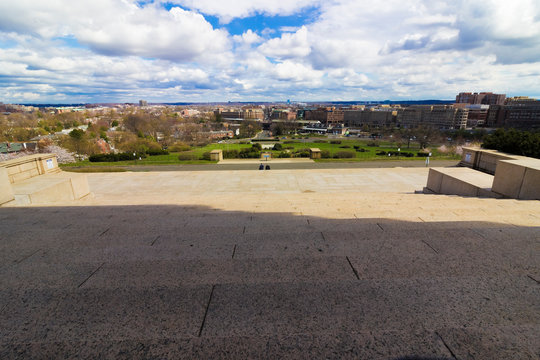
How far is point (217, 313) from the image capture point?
2.11 metres

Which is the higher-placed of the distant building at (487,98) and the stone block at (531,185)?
the distant building at (487,98)

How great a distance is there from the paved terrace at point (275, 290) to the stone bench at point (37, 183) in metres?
4.70

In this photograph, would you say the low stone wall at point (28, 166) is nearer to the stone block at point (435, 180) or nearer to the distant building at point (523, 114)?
the stone block at point (435, 180)

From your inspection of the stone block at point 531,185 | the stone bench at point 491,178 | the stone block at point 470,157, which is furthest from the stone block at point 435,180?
the stone block at point 531,185

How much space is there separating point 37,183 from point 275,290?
1197cm

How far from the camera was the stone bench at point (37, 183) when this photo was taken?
841 cm

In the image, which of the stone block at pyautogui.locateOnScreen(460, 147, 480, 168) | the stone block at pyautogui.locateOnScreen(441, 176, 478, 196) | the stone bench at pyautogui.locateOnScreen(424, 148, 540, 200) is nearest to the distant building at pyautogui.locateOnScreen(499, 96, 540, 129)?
the stone block at pyautogui.locateOnScreen(460, 147, 480, 168)

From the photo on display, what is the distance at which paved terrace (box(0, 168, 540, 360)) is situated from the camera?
5.74ft

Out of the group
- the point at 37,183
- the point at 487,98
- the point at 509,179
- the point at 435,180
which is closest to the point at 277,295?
the point at 509,179

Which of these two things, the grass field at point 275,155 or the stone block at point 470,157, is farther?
the grass field at point 275,155

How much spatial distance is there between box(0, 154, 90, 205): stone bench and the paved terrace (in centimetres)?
470

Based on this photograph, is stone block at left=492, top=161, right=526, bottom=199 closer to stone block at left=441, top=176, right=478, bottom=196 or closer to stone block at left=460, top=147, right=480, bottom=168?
stone block at left=441, top=176, right=478, bottom=196

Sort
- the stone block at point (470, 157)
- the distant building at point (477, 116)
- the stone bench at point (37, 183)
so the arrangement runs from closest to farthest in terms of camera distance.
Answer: the stone bench at point (37, 183), the stone block at point (470, 157), the distant building at point (477, 116)

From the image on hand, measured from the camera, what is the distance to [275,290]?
7.94ft
